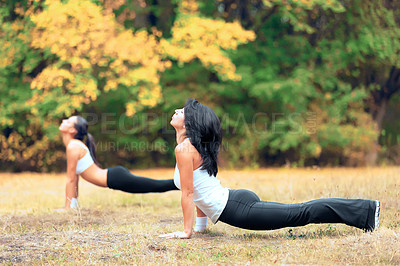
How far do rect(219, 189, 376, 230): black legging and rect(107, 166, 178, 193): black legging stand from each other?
1.85m

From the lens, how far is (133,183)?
703cm

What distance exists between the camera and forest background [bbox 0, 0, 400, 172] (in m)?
12.2

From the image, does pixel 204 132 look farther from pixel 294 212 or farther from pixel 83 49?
pixel 83 49

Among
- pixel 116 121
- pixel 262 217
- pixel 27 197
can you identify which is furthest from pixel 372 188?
pixel 116 121

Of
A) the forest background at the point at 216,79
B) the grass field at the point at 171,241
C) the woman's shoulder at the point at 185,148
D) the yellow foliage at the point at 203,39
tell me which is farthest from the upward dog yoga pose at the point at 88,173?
the yellow foliage at the point at 203,39

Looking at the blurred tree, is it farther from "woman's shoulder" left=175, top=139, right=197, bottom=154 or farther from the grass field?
"woman's shoulder" left=175, top=139, right=197, bottom=154

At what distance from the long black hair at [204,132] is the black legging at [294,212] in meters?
0.42

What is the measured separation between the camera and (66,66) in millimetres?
12789

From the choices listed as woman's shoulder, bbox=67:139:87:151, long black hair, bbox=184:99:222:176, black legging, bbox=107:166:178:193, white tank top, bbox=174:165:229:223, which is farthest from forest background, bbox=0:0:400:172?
white tank top, bbox=174:165:229:223

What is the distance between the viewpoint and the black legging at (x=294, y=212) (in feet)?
15.8

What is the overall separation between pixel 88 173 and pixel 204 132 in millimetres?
2962

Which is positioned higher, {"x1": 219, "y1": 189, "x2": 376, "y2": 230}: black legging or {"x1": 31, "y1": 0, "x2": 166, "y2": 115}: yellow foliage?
{"x1": 31, "y1": 0, "x2": 166, "y2": 115}: yellow foliage

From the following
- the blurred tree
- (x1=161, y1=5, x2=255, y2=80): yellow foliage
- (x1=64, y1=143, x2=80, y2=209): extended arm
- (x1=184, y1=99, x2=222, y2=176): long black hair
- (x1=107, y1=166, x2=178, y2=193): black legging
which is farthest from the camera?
(x1=161, y1=5, x2=255, y2=80): yellow foliage

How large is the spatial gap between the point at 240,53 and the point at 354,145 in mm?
4365
